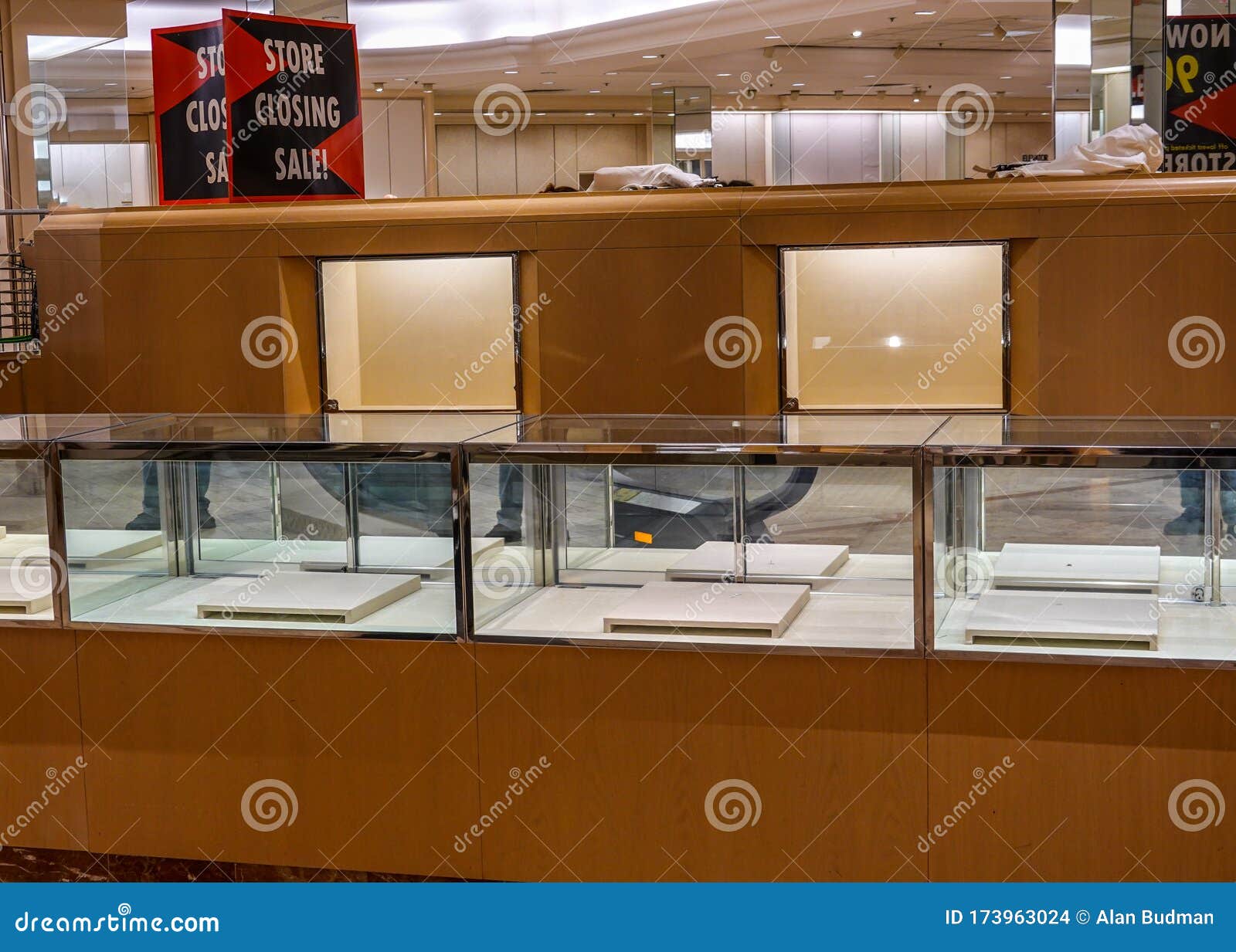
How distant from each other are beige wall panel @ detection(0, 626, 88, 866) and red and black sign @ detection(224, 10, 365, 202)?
272 centimetres

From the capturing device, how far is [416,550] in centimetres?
303

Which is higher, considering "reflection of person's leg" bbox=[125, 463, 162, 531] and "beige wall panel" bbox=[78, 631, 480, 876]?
"reflection of person's leg" bbox=[125, 463, 162, 531]

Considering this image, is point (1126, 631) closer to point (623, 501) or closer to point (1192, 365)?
point (623, 501)

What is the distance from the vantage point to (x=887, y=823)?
2.59 metres

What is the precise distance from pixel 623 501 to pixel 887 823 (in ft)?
3.32

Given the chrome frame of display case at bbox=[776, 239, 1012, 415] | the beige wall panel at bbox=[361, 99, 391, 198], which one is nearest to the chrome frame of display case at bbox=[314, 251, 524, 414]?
the chrome frame of display case at bbox=[776, 239, 1012, 415]

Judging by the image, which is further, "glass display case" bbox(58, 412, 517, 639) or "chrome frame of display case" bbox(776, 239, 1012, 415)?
"chrome frame of display case" bbox(776, 239, 1012, 415)

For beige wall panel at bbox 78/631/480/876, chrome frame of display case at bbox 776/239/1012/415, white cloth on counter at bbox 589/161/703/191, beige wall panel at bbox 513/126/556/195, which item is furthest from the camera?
beige wall panel at bbox 513/126/556/195

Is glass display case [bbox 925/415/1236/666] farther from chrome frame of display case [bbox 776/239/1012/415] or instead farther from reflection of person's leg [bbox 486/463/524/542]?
chrome frame of display case [bbox 776/239/1012/415]

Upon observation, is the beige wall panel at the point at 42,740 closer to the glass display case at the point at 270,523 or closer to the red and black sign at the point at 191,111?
the glass display case at the point at 270,523

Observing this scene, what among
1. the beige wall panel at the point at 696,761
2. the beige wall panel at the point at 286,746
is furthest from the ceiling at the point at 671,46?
the beige wall panel at the point at 696,761

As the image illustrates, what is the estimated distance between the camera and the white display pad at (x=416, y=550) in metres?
2.83

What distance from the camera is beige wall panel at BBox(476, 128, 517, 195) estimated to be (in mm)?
15391

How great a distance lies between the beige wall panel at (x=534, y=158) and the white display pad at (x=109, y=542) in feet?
41.7
